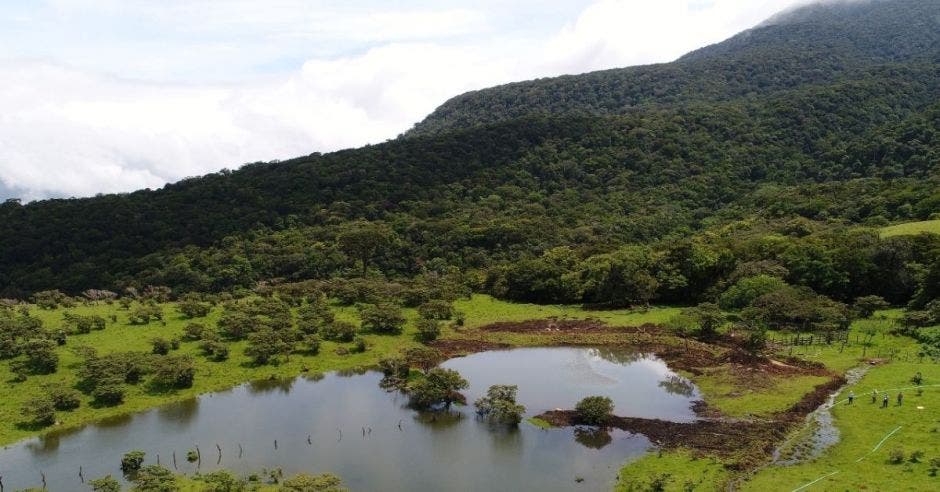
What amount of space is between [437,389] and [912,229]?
5817 cm

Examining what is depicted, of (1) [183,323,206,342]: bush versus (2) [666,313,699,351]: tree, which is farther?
(2) [666,313,699,351]: tree

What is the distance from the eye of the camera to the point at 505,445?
118ft

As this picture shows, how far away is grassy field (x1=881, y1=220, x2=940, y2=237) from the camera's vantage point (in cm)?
6681

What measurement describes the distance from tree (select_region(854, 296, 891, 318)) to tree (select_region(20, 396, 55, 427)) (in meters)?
61.1

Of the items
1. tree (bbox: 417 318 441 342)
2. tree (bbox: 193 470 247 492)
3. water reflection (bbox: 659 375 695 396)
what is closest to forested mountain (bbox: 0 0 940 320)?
tree (bbox: 417 318 441 342)

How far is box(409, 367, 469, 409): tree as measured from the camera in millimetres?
41906

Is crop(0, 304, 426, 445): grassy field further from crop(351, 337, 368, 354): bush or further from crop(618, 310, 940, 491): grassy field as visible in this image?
crop(618, 310, 940, 491): grassy field

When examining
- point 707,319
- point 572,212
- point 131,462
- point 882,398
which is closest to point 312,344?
point 131,462

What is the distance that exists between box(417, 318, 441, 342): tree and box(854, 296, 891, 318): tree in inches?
1439

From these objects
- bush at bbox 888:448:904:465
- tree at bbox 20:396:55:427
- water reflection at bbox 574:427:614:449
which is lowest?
bush at bbox 888:448:904:465

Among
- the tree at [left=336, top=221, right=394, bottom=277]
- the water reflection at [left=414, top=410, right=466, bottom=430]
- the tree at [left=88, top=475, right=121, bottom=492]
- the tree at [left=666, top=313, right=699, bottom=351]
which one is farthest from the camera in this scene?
the tree at [left=336, top=221, right=394, bottom=277]

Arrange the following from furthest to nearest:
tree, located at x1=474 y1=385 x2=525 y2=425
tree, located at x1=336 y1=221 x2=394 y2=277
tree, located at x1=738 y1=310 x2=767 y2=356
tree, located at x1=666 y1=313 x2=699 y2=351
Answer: tree, located at x1=336 y1=221 x2=394 y2=277 → tree, located at x1=666 y1=313 x2=699 y2=351 → tree, located at x1=738 y1=310 x2=767 y2=356 → tree, located at x1=474 y1=385 x2=525 y2=425

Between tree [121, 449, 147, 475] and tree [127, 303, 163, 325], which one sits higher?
tree [127, 303, 163, 325]

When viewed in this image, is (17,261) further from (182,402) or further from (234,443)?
(234,443)
